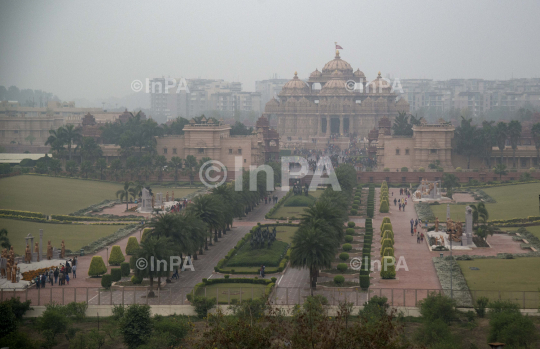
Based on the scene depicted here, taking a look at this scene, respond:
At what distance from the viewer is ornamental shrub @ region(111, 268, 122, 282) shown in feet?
136

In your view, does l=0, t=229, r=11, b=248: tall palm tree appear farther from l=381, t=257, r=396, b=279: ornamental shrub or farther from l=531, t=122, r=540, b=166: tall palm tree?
l=531, t=122, r=540, b=166: tall palm tree

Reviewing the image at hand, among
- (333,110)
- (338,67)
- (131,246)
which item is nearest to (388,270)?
(131,246)

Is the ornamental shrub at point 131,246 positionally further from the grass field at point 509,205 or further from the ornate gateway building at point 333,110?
the ornate gateway building at point 333,110

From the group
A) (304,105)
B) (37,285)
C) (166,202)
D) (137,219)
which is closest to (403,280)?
(37,285)

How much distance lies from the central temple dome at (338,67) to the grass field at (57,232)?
8495 cm

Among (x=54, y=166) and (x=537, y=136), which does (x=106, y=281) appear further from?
(x=537, y=136)

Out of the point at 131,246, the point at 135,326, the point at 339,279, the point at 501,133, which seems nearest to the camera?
the point at 135,326

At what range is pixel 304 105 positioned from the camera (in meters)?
127

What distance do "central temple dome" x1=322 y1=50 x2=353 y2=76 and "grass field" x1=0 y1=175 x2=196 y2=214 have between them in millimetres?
63533

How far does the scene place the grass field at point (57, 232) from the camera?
51.7 m

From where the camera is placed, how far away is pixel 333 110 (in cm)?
12631

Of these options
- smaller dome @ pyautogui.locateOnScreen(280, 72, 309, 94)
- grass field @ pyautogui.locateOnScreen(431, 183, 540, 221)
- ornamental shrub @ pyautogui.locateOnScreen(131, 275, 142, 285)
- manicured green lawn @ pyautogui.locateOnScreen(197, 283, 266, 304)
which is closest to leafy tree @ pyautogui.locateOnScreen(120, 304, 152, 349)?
manicured green lawn @ pyautogui.locateOnScreen(197, 283, 266, 304)

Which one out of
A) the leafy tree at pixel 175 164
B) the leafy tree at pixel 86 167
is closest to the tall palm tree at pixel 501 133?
the leafy tree at pixel 175 164

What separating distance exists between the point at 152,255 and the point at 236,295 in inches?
184
